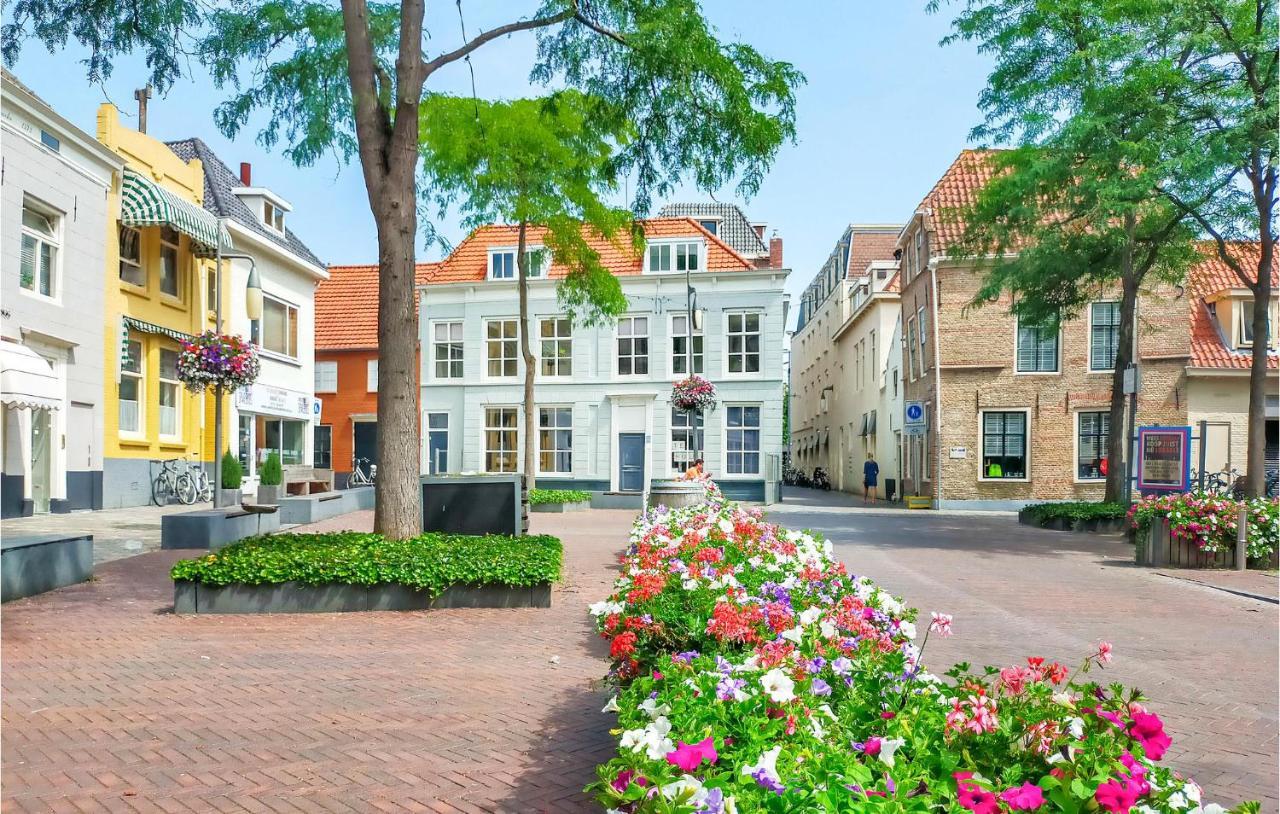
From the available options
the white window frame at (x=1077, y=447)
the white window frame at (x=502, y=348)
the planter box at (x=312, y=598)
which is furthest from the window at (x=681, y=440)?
the planter box at (x=312, y=598)

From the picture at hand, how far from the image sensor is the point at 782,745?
265 centimetres

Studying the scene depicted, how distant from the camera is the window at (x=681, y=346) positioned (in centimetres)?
3238

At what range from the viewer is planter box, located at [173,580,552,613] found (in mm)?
7973

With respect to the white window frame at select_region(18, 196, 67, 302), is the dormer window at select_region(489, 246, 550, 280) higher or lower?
higher

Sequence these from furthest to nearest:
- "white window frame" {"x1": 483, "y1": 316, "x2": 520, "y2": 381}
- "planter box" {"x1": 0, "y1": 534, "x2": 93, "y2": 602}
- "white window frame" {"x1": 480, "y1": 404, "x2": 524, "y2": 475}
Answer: "white window frame" {"x1": 483, "y1": 316, "x2": 520, "y2": 381}, "white window frame" {"x1": 480, "y1": 404, "x2": 524, "y2": 475}, "planter box" {"x1": 0, "y1": 534, "x2": 93, "y2": 602}

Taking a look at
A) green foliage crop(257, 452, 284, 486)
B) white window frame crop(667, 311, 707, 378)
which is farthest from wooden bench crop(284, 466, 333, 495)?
white window frame crop(667, 311, 707, 378)

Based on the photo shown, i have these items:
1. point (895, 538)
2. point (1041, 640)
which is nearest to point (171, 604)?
point (1041, 640)

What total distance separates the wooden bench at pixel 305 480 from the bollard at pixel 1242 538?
18.2 meters

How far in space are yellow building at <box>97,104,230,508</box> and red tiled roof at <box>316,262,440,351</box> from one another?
1342 cm

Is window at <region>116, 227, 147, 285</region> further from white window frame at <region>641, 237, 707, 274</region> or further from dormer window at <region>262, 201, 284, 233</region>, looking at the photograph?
white window frame at <region>641, 237, 707, 274</region>

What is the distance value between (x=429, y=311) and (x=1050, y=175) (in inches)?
955

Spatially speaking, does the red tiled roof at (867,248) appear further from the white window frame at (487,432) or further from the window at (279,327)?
the window at (279,327)

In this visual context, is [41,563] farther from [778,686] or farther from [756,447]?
[756,447]

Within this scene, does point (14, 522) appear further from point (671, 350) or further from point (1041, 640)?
point (671, 350)
